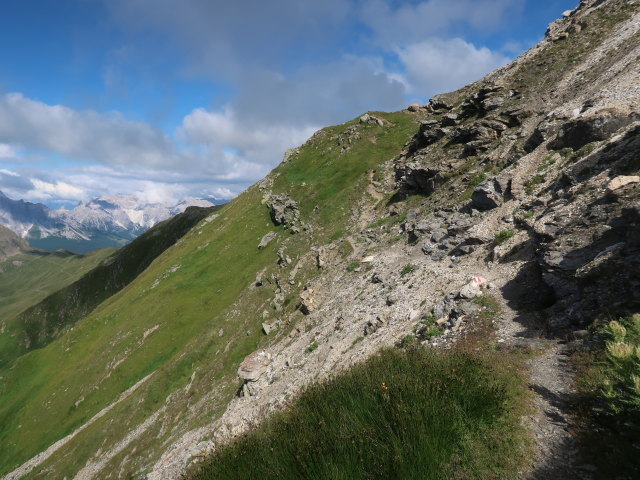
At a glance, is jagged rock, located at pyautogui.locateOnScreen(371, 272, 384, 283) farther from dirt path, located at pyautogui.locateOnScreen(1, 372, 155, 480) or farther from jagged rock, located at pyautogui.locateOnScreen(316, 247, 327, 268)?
dirt path, located at pyautogui.locateOnScreen(1, 372, 155, 480)

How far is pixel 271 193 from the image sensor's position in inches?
3219

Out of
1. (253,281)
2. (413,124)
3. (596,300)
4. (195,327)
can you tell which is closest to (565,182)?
(596,300)

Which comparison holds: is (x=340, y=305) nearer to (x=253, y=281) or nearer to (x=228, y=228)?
(x=253, y=281)

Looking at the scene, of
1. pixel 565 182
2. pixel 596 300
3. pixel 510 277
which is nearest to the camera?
pixel 596 300

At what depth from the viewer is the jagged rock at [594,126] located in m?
20.7

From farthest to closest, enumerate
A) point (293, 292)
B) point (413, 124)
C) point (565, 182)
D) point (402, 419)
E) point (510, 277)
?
point (413, 124) → point (293, 292) → point (565, 182) → point (510, 277) → point (402, 419)

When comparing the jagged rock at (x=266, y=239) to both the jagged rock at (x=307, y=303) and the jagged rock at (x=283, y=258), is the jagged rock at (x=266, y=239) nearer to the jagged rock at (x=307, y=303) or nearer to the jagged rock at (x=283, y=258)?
the jagged rock at (x=283, y=258)

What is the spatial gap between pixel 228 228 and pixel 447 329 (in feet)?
249

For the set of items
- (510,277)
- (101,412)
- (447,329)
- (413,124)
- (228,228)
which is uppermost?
(413,124)

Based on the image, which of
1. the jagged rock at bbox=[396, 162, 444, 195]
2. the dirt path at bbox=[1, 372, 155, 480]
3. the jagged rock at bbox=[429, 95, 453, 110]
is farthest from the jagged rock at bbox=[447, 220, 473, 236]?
the dirt path at bbox=[1, 372, 155, 480]

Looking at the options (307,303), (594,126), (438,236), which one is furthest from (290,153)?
(594,126)

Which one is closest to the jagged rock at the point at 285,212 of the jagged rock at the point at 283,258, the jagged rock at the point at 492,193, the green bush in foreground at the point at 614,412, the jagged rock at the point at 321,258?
the jagged rock at the point at 283,258

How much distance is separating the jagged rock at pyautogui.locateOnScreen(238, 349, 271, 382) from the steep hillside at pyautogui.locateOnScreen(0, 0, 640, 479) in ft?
0.64

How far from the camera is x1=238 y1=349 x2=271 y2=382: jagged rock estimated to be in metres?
27.7
